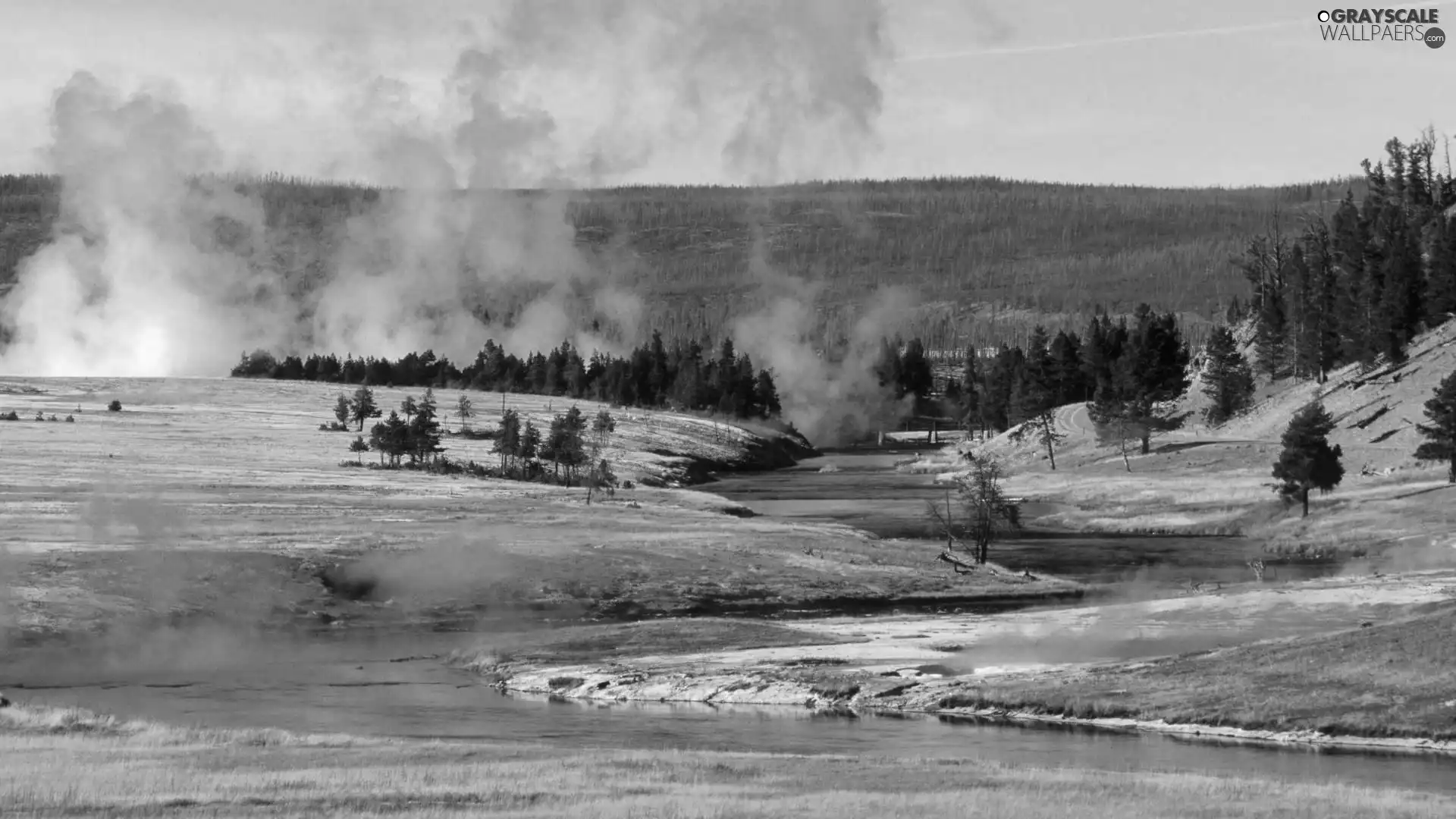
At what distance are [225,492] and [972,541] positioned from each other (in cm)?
5348

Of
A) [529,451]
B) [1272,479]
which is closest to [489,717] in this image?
[1272,479]

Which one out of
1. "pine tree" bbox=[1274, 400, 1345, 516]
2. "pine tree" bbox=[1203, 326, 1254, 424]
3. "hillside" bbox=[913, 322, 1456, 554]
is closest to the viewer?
"hillside" bbox=[913, 322, 1456, 554]

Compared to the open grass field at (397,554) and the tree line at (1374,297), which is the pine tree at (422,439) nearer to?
the open grass field at (397,554)

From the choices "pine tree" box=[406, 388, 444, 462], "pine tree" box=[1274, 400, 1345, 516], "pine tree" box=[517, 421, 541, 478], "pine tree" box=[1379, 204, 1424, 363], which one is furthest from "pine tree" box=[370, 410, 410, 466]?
"pine tree" box=[1379, 204, 1424, 363]

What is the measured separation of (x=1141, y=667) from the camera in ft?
213

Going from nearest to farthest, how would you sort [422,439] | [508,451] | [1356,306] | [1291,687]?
[1291,687], [422,439], [508,451], [1356,306]

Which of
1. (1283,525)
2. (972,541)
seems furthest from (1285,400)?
(972,541)

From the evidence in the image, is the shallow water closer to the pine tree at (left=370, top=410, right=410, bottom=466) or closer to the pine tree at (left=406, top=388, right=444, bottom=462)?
the pine tree at (left=370, top=410, right=410, bottom=466)

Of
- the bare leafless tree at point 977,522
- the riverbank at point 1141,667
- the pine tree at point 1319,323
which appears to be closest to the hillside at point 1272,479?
the pine tree at point 1319,323

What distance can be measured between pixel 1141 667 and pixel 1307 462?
64.1 m

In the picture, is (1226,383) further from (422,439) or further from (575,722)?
(575,722)

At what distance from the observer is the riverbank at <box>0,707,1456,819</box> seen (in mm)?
37500

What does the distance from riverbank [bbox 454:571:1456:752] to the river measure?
164 cm

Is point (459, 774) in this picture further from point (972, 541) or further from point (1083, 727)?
point (972, 541)
